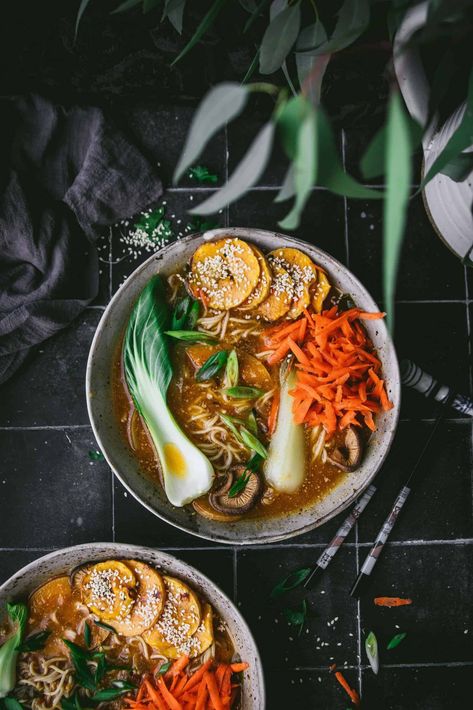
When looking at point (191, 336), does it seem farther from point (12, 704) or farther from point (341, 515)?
point (12, 704)

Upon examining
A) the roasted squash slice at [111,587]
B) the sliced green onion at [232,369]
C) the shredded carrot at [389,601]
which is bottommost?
the shredded carrot at [389,601]

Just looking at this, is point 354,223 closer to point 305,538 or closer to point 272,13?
point 272,13

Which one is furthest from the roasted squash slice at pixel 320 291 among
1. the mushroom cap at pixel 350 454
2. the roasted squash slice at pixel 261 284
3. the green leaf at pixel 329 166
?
the green leaf at pixel 329 166

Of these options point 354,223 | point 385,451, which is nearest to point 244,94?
point 385,451

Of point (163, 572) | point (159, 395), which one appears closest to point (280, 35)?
point (159, 395)

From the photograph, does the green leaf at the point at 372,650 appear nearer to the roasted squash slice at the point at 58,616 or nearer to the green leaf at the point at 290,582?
the green leaf at the point at 290,582

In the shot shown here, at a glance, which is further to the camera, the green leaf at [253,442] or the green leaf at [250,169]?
the green leaf at [253,442]

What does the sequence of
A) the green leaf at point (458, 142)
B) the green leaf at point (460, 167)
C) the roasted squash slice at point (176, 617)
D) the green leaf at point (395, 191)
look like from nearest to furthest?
the green leaf at point (395, 191) → the green leaf at point (458, 142) → the green leaf at point (460, 167) → the roasted squash slice at point (176, 617)
